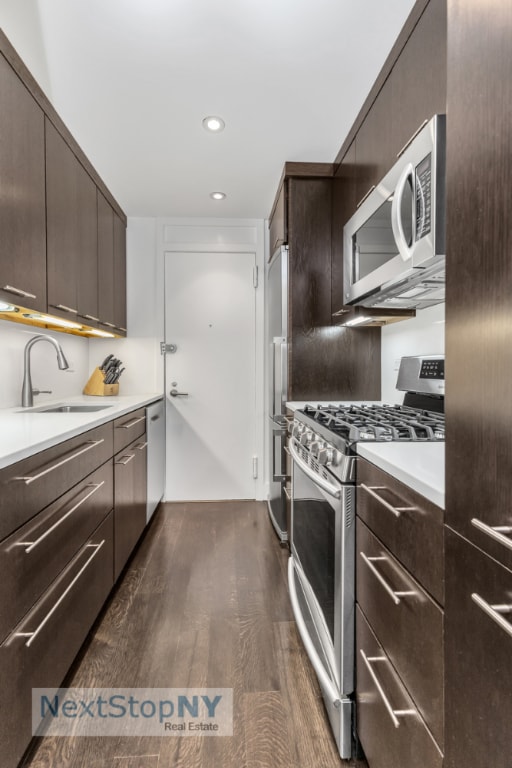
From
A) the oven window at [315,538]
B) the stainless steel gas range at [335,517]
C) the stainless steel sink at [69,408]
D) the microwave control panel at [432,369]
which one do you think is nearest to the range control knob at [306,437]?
the stainless steel gas range at [335,517]

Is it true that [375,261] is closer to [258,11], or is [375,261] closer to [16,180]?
[258,11]

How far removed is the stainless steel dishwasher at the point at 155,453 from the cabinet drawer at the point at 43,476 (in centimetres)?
113

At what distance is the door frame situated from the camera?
3383 mm

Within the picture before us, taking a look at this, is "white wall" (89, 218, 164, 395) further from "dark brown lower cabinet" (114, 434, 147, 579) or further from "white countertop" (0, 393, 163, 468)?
"white countertop" (0, 393, 163, 468)

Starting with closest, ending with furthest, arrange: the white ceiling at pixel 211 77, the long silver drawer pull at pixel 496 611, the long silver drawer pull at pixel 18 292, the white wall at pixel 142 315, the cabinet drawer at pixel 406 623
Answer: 1. the long silver drawer pull at pixel 496 611
2. the cabinet drawer at pixel 406 623
3. the white ceiling at pixel 211 77
4. the long silver drawer pull at pixel 18 292
5. the white wall at pixel 142 315

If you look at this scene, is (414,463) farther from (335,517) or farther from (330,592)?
(330,592)

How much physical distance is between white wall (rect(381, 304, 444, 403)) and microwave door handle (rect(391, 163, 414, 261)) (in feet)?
1.77

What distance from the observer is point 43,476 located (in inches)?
47.3

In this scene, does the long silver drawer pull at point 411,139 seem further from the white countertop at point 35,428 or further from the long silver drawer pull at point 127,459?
the long silver drawer pull at point 127,459

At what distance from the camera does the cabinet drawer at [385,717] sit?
80 centimetres

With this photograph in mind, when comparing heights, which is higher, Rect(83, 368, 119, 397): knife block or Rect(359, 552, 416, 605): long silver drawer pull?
Rect(83, 368, 119, 397): knife block

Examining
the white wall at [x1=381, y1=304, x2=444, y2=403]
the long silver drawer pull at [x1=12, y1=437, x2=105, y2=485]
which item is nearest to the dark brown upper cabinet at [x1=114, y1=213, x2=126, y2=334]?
the long silver drawer pull at [x1=12, y1=437, x2=105, y2=485]

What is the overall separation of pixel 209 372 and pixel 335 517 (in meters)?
2.31

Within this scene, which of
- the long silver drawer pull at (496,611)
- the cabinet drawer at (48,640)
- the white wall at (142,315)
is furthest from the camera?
the white wall at (142,315)
